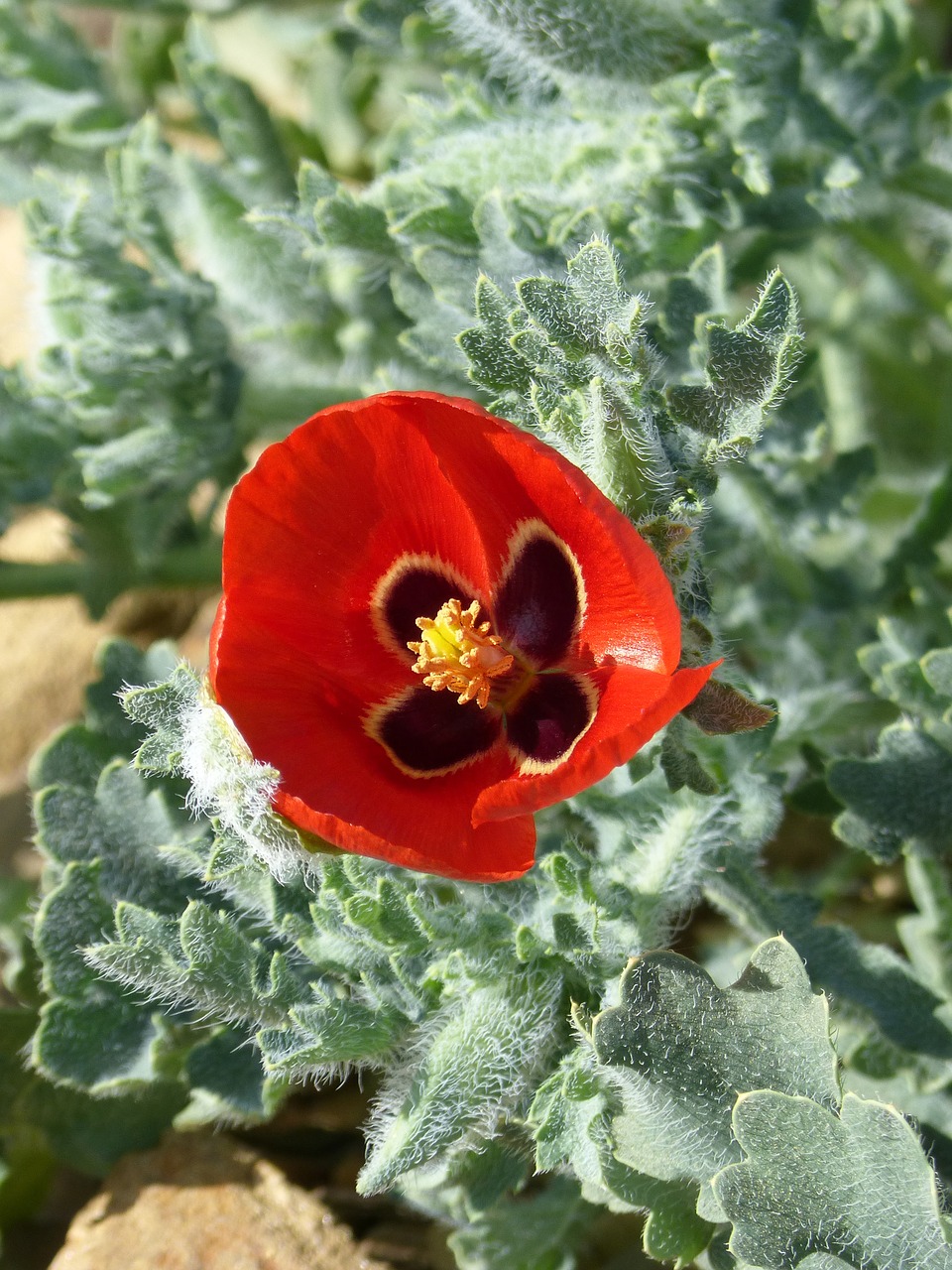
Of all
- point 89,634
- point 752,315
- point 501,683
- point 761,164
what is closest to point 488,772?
point 501,683

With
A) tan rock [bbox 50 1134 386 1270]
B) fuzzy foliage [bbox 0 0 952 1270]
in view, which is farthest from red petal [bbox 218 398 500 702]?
tan rock [bbox 50 1134 386 1270]

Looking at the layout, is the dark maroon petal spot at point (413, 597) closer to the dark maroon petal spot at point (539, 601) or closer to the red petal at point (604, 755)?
the dark maroon petal spot at point (539, 601)

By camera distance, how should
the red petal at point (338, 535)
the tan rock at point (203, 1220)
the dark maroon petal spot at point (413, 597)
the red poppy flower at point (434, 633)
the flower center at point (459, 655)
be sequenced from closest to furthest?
the red poppy flower at point (434, 633)
the red petal at point (338, 535)
the flower center at point (459, 655)
the dark maroon petal spot at point (413, 597)
the tan rock at point (203, 1220)

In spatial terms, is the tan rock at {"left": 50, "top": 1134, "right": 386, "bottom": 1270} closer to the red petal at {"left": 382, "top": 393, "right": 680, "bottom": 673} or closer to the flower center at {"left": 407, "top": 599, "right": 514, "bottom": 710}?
the flower center at {"left": 407, "top": 599, "right": 514, "bottom": 710}

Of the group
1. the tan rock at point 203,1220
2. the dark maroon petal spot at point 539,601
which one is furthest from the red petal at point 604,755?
the tan rock at point 203,1220

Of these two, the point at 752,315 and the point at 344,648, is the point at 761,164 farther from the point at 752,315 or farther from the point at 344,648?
the point at 344,648

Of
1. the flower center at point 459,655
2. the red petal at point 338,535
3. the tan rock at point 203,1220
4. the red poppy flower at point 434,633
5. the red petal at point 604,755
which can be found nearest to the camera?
Answer: the red petal at point 604,755

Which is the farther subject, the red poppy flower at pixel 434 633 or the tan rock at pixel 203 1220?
the tan rock at pixel 203 1220

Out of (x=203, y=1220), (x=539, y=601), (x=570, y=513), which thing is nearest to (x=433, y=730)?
(x=539, y=601)

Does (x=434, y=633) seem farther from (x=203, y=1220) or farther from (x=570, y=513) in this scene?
(x=203, y=1220)
